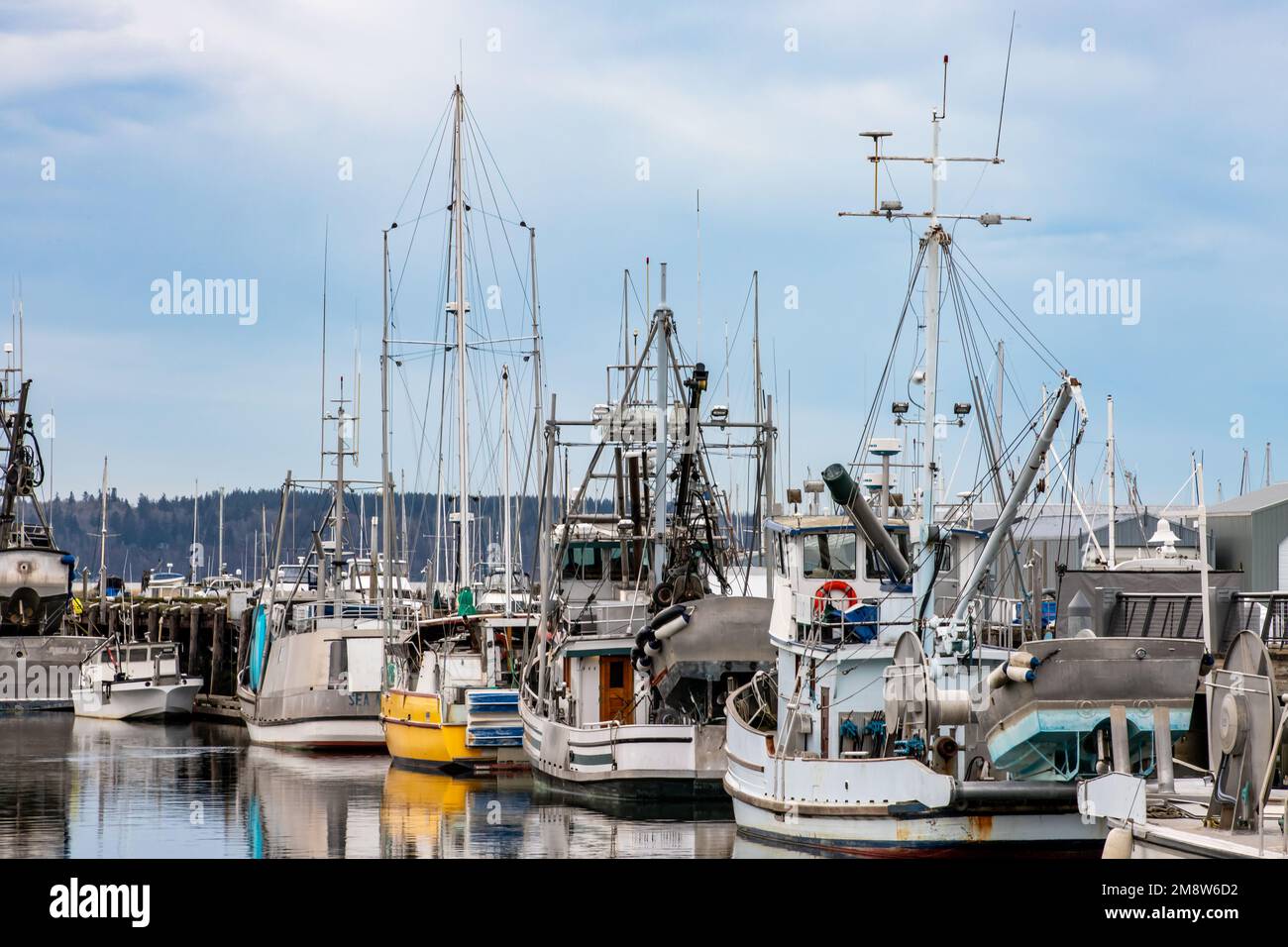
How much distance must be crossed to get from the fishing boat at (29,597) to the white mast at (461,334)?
96.2 ft

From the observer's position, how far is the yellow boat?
135 ft

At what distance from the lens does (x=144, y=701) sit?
67.0m

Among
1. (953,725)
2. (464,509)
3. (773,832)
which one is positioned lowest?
(773,832)

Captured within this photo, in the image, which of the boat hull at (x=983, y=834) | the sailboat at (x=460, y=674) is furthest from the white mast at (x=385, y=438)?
the boat hull at (x=983, y=834)

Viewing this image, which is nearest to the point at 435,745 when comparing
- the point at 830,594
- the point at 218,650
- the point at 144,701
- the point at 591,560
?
the point at 591,560

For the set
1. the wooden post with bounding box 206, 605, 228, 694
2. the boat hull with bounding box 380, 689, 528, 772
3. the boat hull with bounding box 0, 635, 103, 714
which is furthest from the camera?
the wooden post with bounding box 206, 605, 228, 694

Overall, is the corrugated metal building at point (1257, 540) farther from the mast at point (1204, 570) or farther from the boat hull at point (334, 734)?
the boat hull at point (334, 734)

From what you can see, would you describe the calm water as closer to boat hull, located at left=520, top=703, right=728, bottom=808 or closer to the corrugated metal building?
boat hull, located at left=520, top=703, right=728, bottom=808

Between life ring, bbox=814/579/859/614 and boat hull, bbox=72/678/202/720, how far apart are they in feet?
146

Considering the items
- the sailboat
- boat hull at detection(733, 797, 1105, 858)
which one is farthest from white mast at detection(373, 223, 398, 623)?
boat hull at detection(733, 797, 1105, 858)

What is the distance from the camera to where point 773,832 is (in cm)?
2667
